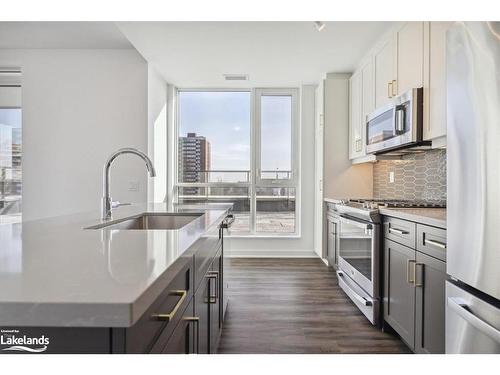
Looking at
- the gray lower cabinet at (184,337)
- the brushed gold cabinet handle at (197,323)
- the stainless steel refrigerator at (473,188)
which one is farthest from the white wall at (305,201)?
the gray lower cabinet at (184,337)

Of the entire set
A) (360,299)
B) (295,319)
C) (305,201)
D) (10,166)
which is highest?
(10,166)

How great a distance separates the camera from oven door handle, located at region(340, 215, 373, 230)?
263 cm

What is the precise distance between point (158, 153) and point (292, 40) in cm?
216

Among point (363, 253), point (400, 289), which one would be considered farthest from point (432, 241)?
point (363, 253)

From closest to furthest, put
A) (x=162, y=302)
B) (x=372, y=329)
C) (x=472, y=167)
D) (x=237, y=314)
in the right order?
(x=162, y=302)
(x=472, y=167)
(x=372, y=329)
(x=237, y=314)

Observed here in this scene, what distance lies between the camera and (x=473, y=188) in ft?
4.35

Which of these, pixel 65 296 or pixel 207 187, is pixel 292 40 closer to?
pixel 207 187

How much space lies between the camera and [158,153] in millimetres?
4543

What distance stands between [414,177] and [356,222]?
2.71 ft

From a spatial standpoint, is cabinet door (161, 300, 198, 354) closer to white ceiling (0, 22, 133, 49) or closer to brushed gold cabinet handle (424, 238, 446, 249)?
brushed gold cabinet handle (424, 238, 446, 249)

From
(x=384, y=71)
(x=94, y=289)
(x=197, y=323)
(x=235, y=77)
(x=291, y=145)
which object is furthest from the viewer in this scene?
(x=291, y=145)

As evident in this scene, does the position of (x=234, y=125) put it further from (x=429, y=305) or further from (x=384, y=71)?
(x=429, y=305)

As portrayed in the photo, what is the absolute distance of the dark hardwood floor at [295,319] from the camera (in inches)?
88.4

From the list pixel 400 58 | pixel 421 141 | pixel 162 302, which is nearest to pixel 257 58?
pixel 400 58
